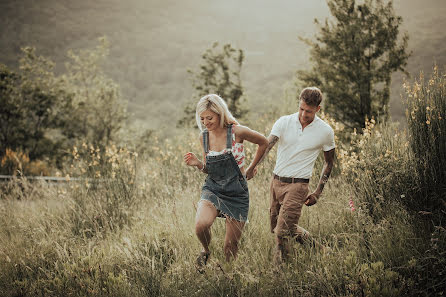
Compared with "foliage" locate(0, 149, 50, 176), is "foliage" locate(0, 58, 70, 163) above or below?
above

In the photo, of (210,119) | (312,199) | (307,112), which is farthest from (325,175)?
(210,119)

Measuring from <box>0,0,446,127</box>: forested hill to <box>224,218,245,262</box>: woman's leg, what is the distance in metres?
42.9

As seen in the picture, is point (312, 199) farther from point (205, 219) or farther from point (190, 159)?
point (190, 159)

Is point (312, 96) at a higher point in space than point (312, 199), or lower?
higher

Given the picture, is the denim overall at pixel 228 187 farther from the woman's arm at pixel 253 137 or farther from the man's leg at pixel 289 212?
the man's leg at pixel 289 212

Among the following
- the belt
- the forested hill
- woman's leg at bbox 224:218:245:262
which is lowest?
woman's leg at bbox 224:218:245:262

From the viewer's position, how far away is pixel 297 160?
336 cm

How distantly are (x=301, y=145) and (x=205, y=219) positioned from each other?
1.16 m

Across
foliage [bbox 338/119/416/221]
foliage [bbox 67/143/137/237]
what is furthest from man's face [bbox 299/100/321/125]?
foliage [bbox 67/143/137/237]

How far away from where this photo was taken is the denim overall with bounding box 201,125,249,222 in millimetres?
3166

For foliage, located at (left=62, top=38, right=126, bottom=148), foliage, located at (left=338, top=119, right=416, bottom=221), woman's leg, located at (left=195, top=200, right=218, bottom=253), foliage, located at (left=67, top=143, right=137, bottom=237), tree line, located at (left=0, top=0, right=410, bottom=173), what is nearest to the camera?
woman's leg, located at (left=195, top=200, right=218, bottom=253)

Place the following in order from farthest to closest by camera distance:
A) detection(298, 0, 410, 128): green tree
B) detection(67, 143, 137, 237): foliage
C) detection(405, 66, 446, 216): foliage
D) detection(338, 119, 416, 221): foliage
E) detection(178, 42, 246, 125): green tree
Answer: detection(178, 42, 246, 125): green tree → detection(298, 0, 410, 128): green tree → detection(67, 143, 137, 237): foliage → detection(338, 119, 416, 221): foliage → detection(405, 66, 446, 216): foliage

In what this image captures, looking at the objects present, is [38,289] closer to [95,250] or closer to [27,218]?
[95,250]

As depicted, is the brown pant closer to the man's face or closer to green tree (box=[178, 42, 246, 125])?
the man's face
